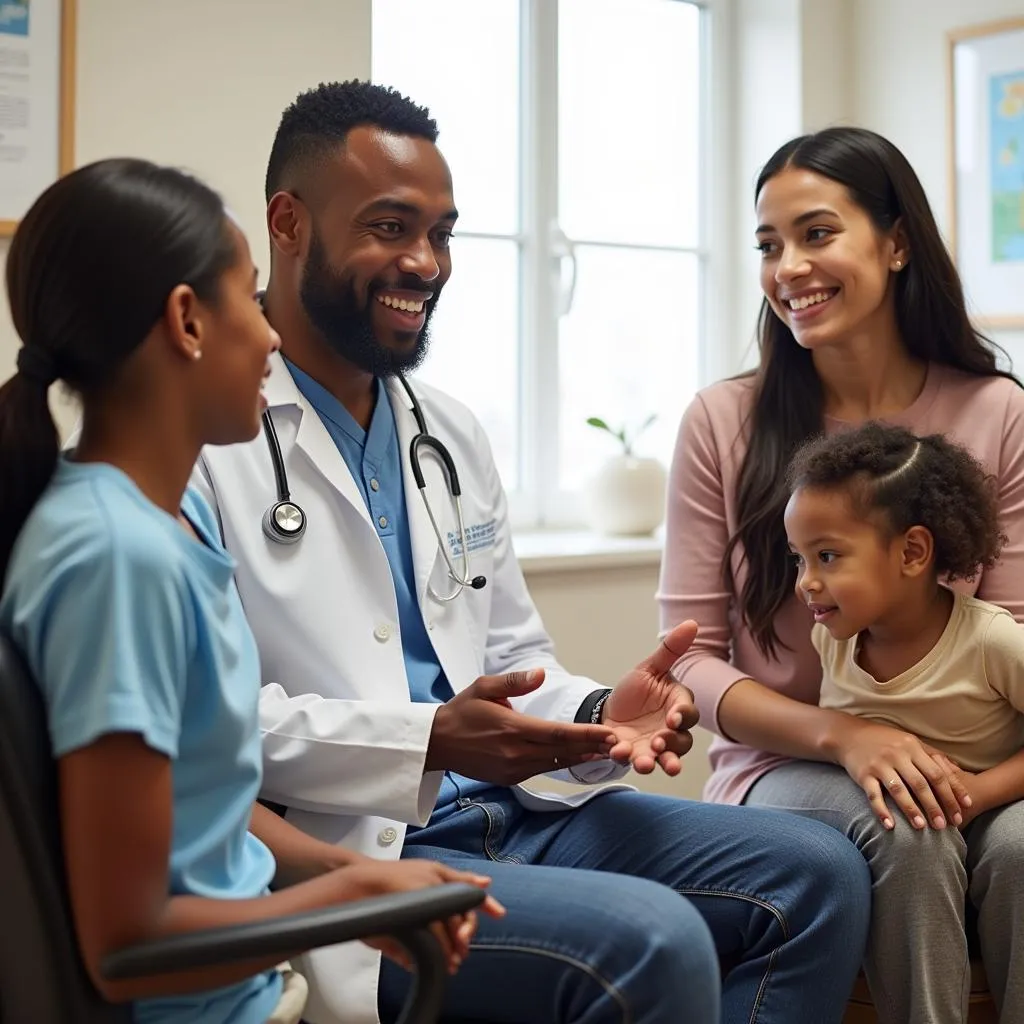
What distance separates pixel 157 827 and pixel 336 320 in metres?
0.78

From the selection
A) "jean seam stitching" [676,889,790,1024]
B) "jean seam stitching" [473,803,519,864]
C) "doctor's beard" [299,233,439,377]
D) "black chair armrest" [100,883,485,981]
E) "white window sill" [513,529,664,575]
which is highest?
"doctor's beard" [299,233,439,377]

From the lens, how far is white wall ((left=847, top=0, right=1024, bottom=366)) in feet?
9.82

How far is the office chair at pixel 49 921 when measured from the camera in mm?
913

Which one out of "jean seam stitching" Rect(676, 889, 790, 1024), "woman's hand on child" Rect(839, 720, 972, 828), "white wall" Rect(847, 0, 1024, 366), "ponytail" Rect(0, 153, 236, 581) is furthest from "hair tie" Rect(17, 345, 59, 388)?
"white wall" Rect(847, 0, 1024, 366)

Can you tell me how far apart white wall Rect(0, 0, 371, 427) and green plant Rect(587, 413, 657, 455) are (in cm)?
94

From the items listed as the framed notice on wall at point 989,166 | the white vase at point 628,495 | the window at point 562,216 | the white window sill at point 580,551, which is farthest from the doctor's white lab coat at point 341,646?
the framed notice on wall at point 989,166

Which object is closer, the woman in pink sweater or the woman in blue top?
the woman in blue top

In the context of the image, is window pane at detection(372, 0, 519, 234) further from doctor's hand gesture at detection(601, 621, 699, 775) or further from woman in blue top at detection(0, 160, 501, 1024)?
woman in blue top at detection(0, 160, 501, 1024)

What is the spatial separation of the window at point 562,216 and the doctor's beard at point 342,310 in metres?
1.24

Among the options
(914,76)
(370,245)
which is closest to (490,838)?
(370,245)

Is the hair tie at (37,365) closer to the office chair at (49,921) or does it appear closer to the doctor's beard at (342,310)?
the office chair at (49,921)

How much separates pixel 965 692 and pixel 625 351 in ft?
5.65

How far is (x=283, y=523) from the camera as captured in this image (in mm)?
1426

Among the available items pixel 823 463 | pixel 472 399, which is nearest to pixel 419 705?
pixel 823 463
